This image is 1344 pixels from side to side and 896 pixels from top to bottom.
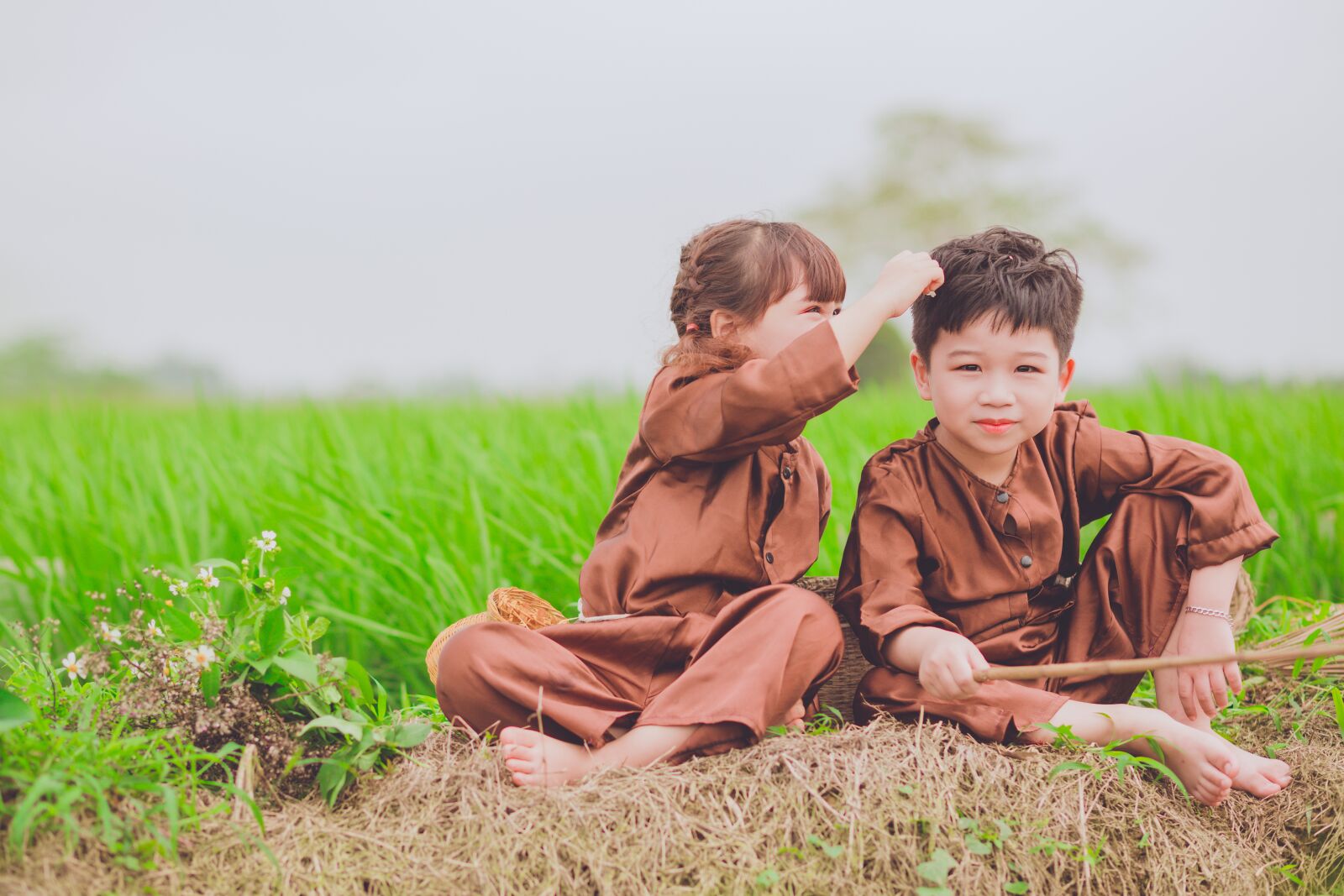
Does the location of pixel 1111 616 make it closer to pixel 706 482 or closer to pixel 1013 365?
pixel 1013 365

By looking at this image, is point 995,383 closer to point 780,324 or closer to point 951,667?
point 780,324

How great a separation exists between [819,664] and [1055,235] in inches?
709

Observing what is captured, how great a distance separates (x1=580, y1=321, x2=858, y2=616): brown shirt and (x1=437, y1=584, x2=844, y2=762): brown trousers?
9 cm

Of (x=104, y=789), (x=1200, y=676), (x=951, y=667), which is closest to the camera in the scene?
(x=104, y=789)

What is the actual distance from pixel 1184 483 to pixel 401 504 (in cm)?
246

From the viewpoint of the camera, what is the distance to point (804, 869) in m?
1.83

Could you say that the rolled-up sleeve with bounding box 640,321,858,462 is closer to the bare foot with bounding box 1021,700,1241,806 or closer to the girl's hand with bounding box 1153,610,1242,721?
the bare foot with bounding box 1021,700,1241,806

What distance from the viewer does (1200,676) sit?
2.26 metres

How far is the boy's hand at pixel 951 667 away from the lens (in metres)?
1.99

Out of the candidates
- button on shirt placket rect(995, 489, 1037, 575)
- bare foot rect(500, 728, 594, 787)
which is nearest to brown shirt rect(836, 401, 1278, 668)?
button on shirt placket rect(995, 489, 1037, 575)

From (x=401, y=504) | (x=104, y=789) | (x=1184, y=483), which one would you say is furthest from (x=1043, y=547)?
(x=401, y=504)

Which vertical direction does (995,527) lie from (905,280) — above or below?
below

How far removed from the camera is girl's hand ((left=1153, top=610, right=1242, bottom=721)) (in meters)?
2.26

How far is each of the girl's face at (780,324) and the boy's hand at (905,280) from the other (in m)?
0.17
